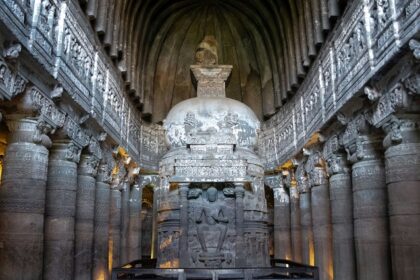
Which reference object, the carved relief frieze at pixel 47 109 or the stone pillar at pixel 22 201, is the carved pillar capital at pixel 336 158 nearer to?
the carved relief frieze at pixel 47 109

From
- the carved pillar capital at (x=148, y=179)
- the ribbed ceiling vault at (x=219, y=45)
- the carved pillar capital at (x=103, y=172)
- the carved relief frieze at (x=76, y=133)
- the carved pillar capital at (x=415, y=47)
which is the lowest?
the carved pillar capital at (x=103, y=172)

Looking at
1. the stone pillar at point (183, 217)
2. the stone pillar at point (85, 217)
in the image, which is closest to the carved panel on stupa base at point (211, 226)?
the stone pillar at point (183, 217)

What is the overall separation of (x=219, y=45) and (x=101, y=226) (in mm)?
13981

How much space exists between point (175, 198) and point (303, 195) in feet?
22.6

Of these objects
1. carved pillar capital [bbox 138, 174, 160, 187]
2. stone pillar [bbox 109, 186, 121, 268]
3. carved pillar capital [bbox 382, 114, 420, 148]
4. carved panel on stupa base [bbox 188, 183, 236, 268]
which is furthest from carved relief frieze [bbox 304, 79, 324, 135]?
carved pillar capital [bbox 138, 174, 160, 187]

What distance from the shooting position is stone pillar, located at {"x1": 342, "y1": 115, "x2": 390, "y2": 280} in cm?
1115

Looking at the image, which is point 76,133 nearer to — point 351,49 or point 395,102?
point 351,49

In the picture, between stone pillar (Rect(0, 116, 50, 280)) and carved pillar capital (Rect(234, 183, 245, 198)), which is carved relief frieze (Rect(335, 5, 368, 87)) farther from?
stone pillar (Rect(0, 116, 50, 280))

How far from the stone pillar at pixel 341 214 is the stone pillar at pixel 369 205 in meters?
1.22

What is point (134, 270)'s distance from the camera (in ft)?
30.9

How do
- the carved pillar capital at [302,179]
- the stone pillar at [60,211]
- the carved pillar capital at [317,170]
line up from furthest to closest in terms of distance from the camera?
the carved pillar capital at [302,179]
the carved pillar capital at [317,170]
the stone pillar at [60,211]

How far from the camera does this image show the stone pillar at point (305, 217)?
1747cm

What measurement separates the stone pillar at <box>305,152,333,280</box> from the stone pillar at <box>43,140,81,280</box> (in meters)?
8.27

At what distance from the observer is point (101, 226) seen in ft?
47.7
